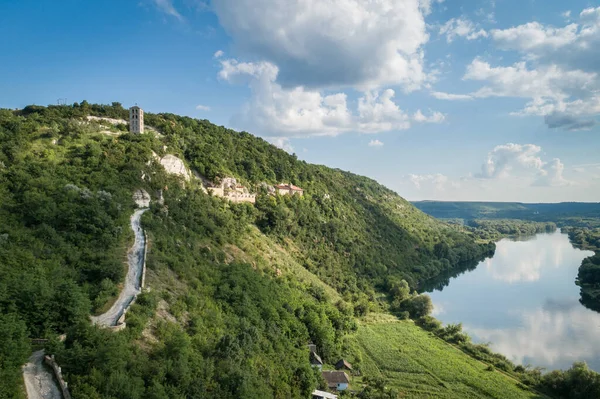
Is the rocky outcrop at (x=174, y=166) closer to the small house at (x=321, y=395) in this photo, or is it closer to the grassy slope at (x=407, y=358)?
the grassy slope at (x=407, y=358)

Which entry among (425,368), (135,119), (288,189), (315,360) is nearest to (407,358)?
(425,368)

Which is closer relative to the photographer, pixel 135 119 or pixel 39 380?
pixel 39 380

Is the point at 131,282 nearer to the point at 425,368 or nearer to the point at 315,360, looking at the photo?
the point at 315,360

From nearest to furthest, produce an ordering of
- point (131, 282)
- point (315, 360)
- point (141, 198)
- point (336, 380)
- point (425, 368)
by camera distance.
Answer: point (131, 282) < point (336, 380) < point (315, 360) < point (425, 368) < point (141, 198)

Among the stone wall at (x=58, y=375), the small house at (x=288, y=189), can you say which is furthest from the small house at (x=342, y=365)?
the small house at (x=288, y=189)

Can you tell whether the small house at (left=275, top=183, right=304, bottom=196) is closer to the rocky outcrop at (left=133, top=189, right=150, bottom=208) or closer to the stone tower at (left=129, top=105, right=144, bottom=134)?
the stone tower at (left=129, top=105, right=144, bottom=134)
